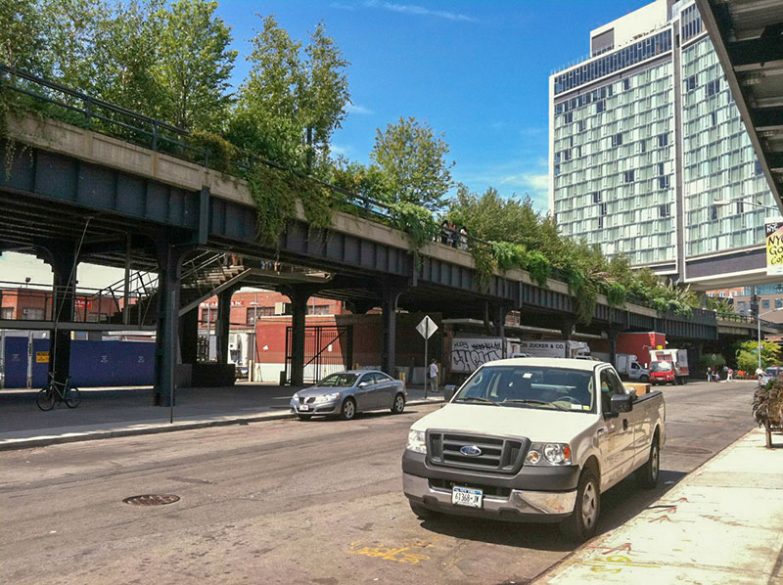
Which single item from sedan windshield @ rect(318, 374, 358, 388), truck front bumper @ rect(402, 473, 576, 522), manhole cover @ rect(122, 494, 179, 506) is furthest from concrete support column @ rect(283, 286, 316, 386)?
truck front bumper @ rect(402, 473, 576, 522)

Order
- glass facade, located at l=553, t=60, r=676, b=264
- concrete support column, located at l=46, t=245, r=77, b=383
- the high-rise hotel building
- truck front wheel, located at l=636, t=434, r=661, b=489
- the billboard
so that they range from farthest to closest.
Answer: glass facade, located at l=553, t=60, r=676, b=264 < the high-rise hotel building < concrete support column, located at l=46, t=245, r=77, b=383 < the billboard < truck front wheel, located at l=636, t=434, r=661, b=489

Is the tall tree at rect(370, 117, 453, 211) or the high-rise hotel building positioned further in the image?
the high-rise hotel building

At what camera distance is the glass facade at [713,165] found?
108 m

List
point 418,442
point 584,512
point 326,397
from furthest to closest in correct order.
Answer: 1. point 326,397
2. point 418,442
3. point 584,512

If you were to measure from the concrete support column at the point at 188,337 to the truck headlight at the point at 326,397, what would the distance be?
20500 millimetres

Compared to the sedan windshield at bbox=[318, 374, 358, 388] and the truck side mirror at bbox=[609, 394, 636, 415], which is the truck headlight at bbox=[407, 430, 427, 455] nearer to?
the truck side mirror at bbox=[609, 394, 636, 415]

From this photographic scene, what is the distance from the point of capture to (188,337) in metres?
39.3

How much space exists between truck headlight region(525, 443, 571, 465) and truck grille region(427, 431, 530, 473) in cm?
7

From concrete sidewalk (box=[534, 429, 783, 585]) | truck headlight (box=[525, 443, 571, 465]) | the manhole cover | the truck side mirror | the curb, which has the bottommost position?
the curb

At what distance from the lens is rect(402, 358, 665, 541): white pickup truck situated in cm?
649

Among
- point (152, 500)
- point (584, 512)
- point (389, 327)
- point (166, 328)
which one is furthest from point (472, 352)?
point (584, 512)

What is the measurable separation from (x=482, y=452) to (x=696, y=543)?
7.58ft

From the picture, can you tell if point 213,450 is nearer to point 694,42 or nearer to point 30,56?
point 30,56

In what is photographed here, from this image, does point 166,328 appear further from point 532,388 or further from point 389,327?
point 532,388
